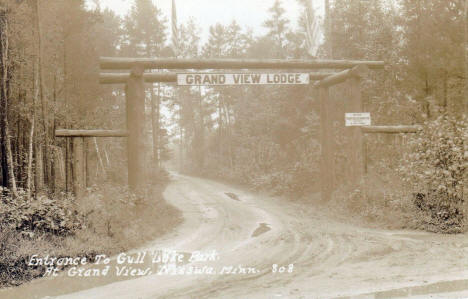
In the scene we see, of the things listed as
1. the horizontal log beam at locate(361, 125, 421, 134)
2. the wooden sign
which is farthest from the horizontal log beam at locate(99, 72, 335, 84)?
the horizontal log beam at locate(361, 125, 421, 134)

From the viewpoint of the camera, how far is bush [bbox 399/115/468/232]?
1029 cm

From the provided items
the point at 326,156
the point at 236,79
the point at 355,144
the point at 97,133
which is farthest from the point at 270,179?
the point at 97,133

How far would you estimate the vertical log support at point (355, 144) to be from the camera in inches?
543

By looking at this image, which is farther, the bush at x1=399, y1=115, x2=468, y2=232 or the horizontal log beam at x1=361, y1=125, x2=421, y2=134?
the horizontal log beam at x1=361, y1=125, x2=421, y2=134

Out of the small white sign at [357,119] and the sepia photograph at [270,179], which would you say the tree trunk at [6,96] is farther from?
the small white sign at [357,119]

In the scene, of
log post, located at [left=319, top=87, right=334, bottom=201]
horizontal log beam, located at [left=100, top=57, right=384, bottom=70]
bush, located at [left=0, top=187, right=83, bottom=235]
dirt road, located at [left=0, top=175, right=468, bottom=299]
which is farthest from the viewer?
log post, located at [left=319, top=87, right=334, bottom=201]

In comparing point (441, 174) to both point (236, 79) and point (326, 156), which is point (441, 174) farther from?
point (236, 79)

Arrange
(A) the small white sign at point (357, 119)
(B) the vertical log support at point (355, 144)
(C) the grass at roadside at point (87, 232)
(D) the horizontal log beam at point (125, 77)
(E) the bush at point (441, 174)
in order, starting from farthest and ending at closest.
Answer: (B) the vertical log support at point (355, 144), (A) the small white sign at point (357, 119), (D) the horizontal log beam at point (125, 77), (E) the bush at point (441, 174), (C) the grass at roadside at point (87, 232)

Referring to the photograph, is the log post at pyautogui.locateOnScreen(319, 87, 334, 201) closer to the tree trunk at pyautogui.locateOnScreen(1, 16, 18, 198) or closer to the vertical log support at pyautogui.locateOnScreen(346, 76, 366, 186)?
the vertical log support at pyautogui.locateOnScreen(346, 76, 366, 186)

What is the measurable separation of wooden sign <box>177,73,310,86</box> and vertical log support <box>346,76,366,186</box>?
1.94 meters

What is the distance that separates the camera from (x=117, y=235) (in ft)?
30.6

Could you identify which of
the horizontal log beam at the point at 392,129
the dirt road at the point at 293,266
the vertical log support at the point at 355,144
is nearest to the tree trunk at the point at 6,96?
the dirt road at the point at 293,266

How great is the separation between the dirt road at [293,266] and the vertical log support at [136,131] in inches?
80.6

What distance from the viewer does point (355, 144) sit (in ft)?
45.5
